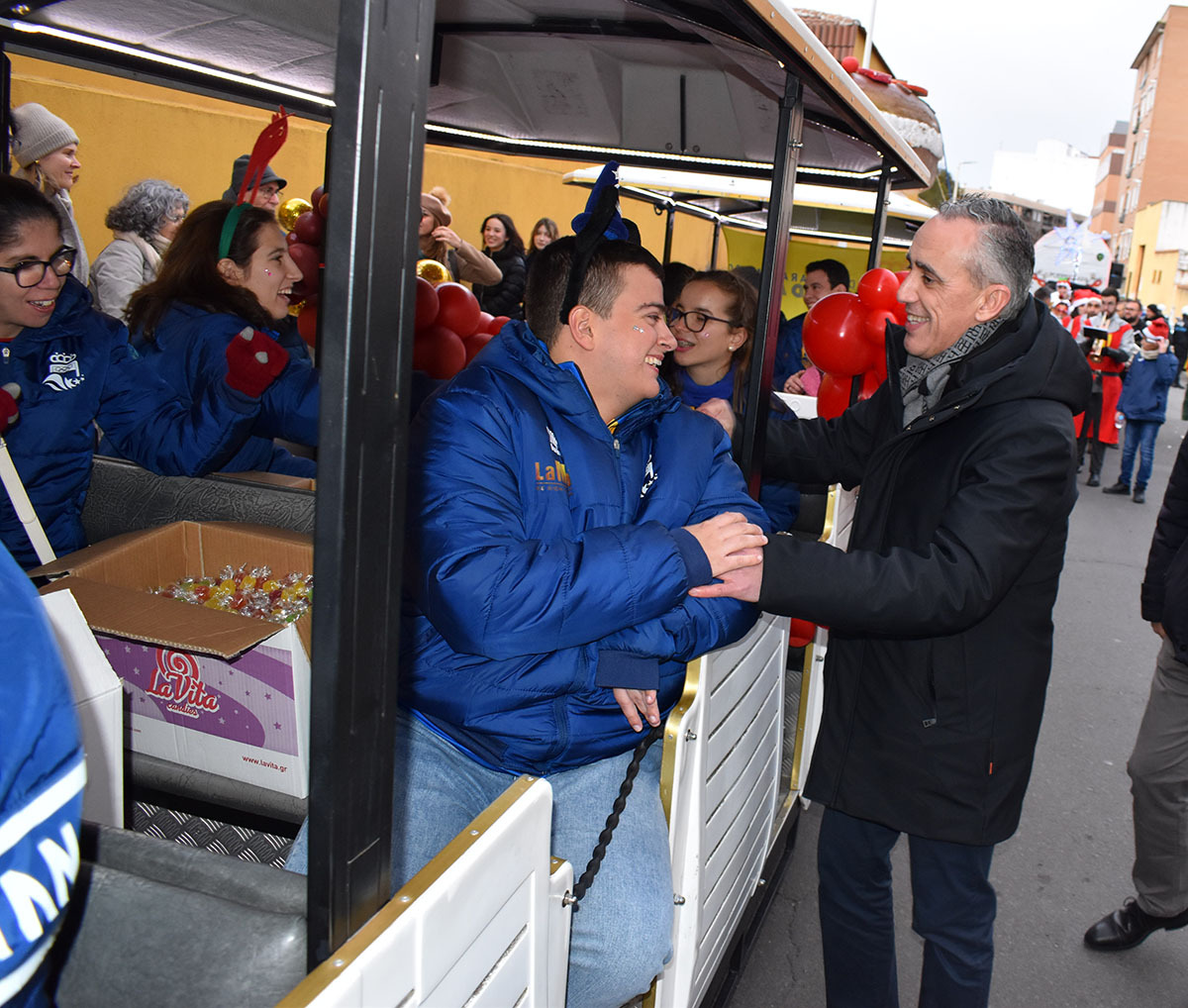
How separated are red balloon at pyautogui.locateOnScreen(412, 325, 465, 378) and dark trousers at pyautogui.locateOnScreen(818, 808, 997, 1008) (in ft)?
8.52

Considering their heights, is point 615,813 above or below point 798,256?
below

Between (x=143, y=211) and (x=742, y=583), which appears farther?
(x=143, y=211)

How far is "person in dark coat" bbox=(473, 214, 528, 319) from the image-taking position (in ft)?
26.5

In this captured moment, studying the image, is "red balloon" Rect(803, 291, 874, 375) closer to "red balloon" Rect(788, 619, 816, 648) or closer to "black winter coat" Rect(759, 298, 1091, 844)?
"red balloon" Rect(788, 619, 816, 648)

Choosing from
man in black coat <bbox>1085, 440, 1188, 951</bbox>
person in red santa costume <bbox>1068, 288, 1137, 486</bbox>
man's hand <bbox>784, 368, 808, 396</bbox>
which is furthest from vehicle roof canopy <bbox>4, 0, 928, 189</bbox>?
person in red santa costume <bbox>1068, 288, 1137, 486</bbox>

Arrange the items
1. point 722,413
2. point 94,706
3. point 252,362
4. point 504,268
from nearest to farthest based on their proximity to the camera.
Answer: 1. point 94,706
2. point 722,413
3. point 252,362
4. point 504,268

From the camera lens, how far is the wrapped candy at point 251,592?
8.07 ft

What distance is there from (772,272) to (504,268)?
5.98m

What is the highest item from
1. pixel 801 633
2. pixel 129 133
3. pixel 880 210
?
pixel 129 133

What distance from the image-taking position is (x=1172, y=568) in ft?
9.46

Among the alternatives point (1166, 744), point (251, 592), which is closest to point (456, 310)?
point (251, 592)

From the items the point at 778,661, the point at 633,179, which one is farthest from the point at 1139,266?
the point at 778,661

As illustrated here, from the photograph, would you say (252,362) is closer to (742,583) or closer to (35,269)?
(35,269)

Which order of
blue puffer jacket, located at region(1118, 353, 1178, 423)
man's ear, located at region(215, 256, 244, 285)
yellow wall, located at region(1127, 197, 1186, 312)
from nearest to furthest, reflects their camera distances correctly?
man's ear, located at region(215, 256, 244, 285) < blue puffer jacket, located at region(1118, 353, 1178, 423) < yellow wall, located at region(1127, 197, 1186, 312)
